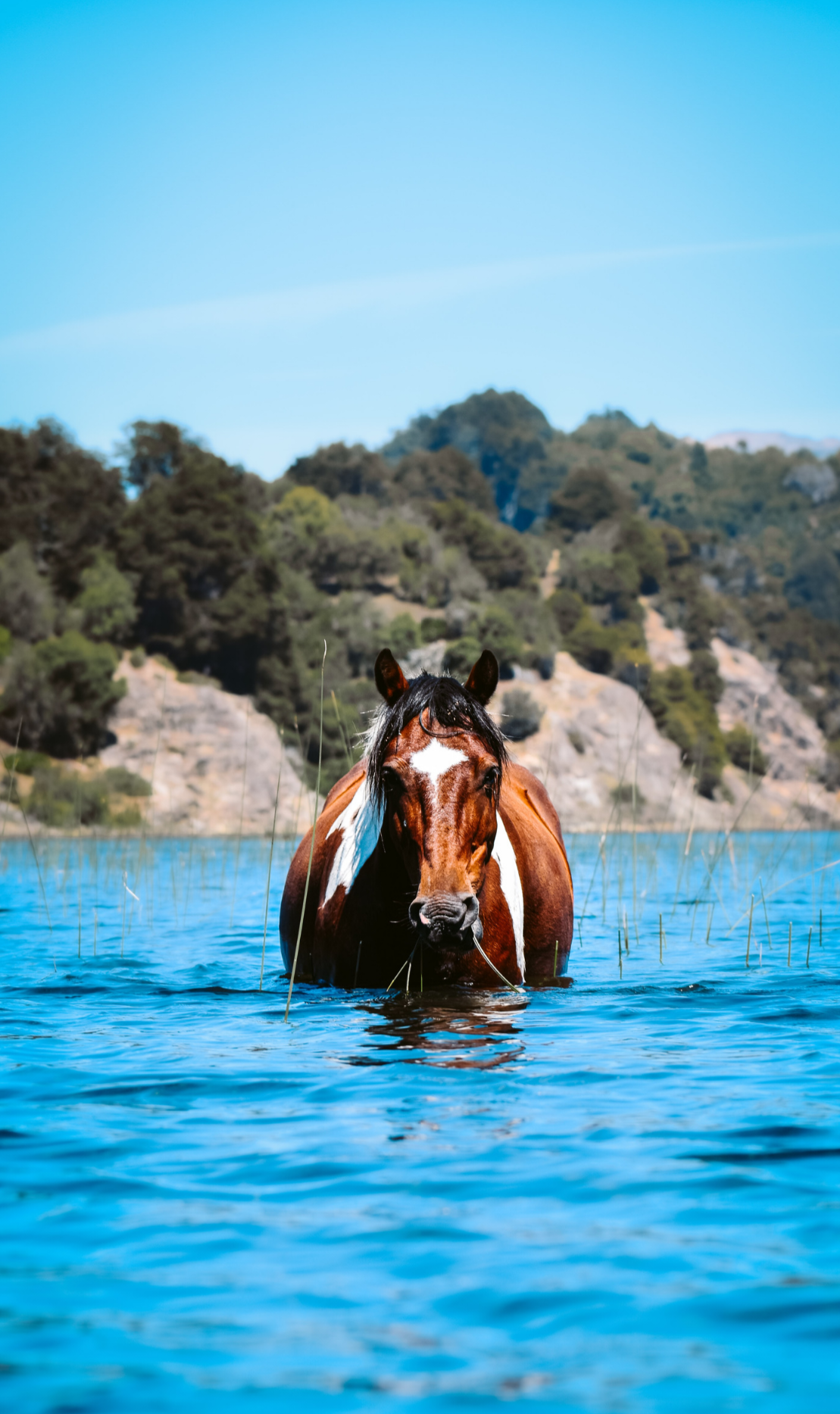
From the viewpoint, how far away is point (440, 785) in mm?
6195

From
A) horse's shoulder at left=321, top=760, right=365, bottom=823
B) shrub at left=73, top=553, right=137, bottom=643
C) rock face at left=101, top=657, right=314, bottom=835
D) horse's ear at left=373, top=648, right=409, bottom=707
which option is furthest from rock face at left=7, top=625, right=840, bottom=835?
horse's ear at left=373, top=648, right=409, bottom=707

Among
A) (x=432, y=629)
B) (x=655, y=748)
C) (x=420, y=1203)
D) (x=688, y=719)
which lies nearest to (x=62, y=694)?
(x=432, y=629)

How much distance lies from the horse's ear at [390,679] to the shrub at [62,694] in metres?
38.6

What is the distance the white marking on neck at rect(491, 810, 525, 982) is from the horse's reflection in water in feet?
1.25

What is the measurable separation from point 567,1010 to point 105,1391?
4778 millimetres

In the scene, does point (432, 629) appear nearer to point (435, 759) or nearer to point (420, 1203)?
point (435, 759)

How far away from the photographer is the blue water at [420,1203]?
2660 millimetres

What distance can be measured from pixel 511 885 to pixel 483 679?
1.32m

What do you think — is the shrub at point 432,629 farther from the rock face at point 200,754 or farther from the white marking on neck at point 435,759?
the white marking on neck at point 435,759

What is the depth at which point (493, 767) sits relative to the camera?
6.44 m

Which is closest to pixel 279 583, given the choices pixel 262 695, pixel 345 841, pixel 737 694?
pixel 262 695

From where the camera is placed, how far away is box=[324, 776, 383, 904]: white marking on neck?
23.1 ft

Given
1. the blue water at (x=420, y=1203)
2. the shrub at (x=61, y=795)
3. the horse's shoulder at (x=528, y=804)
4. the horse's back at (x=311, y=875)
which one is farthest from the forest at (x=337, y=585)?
the blue water at (x=420, y=1203)

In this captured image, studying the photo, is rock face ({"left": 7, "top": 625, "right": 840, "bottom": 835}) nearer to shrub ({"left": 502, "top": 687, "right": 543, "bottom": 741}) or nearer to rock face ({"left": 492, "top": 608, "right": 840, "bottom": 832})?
rock face ({"left": 492, "top": 608, "right": 840, "bottom": 832})
